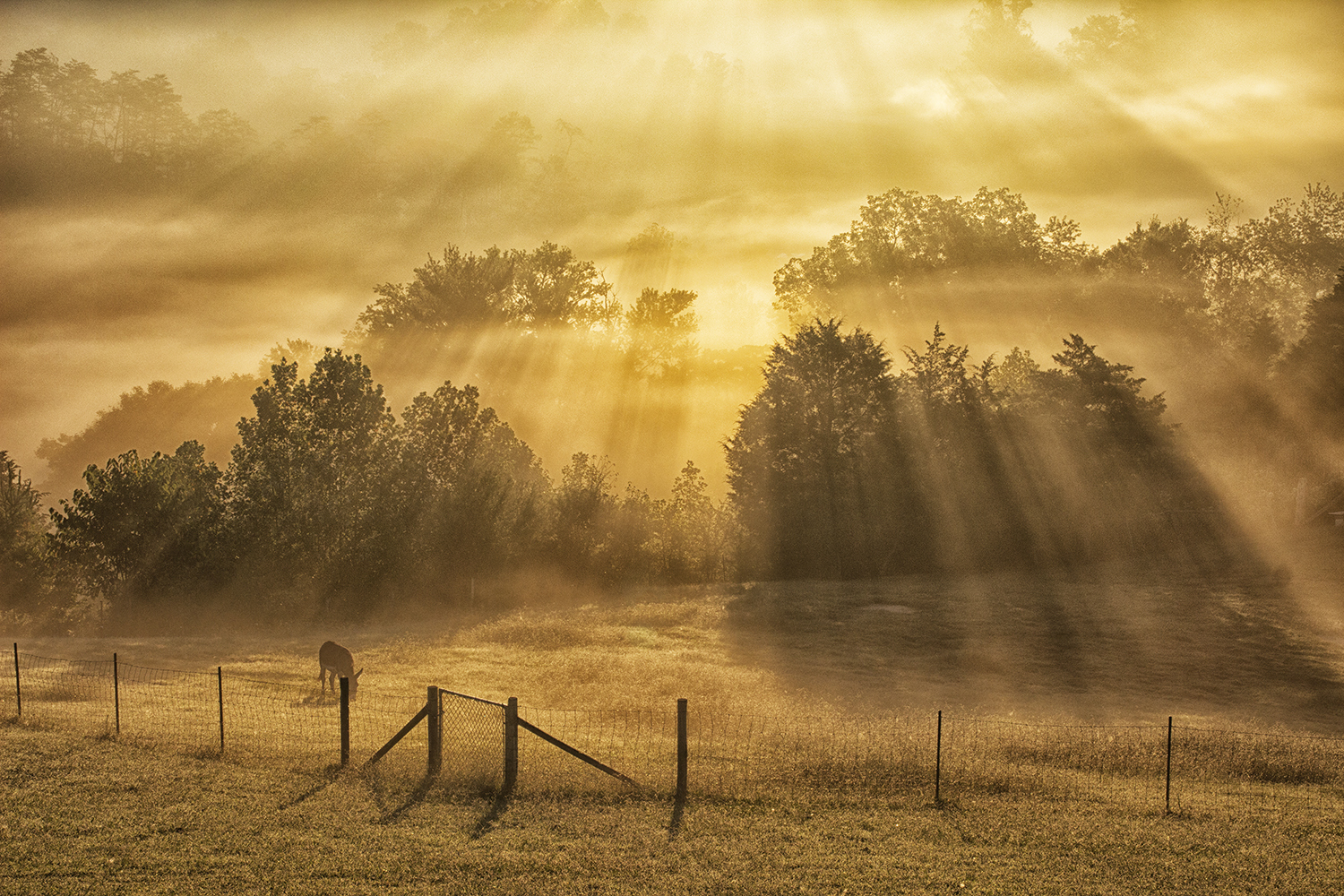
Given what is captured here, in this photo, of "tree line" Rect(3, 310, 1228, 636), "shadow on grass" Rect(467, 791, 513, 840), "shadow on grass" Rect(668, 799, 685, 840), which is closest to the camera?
"shadow on grass" Rect(467, 791, 513, 840)

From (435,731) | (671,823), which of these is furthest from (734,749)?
(435,731)

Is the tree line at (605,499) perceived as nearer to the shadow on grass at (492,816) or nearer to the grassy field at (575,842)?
the grassy field at (575,842)

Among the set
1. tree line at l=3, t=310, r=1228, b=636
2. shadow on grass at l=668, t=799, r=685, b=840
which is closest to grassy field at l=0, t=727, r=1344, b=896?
A: shadow on grass at l=668, t=799, r=685, b=840

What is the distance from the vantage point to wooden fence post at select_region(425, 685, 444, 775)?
1803 centimetres

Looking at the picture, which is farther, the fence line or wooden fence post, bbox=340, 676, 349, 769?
wooden fence post, bbox=340, 676, 349, 769

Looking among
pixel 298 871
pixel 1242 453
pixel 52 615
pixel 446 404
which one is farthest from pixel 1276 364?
pixel 52 615

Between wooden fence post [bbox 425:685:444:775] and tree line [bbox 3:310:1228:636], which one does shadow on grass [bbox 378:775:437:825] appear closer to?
wooden fence post [bbox 425:685:444:775]

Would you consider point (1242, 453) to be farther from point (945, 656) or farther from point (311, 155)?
point (311, 155)

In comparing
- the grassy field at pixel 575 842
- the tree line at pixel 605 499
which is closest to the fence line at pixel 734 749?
the grassy field at pixel 575 842

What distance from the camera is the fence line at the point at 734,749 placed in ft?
59.0

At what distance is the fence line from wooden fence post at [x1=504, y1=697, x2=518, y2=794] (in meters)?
0.05

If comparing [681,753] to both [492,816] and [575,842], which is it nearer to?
[575,842]

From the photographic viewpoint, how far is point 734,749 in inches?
826

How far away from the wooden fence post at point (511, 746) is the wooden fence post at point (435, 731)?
Result: 1582 mm
